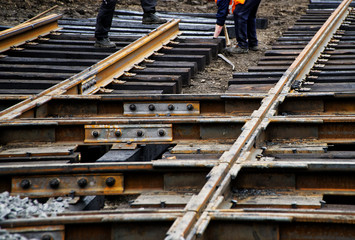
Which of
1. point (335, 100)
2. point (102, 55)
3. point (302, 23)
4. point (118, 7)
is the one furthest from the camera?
point (118, 7)

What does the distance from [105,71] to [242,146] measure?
3.22m

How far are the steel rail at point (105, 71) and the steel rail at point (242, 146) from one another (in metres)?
1.84

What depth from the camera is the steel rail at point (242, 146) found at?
283 cm

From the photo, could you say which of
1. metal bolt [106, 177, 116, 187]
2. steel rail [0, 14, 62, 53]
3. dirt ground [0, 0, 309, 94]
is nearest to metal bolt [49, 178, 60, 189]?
metal bolt [106, 177, 116, 187]

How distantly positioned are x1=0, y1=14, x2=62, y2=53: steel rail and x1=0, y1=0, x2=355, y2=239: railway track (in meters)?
2.06

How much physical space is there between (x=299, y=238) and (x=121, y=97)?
9.20 feet

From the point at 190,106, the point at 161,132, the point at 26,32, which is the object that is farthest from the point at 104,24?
the point at 161,132

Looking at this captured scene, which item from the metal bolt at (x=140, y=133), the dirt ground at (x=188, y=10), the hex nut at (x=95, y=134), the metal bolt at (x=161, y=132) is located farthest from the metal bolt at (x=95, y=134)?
the dirt ground at (x=188, y=10)

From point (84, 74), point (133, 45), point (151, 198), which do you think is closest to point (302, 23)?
point (133, 45)

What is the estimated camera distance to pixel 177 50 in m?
8.77

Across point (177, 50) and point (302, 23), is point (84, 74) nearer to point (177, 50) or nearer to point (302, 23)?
point (177, 50)

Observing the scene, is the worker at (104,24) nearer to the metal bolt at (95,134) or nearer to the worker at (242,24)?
the worker at (242,24)

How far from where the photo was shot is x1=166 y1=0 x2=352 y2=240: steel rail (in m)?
2.83

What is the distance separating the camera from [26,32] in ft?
29.0
